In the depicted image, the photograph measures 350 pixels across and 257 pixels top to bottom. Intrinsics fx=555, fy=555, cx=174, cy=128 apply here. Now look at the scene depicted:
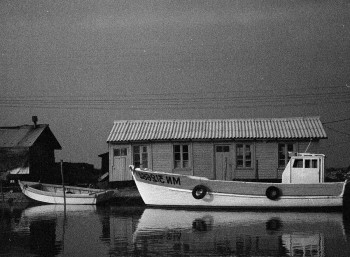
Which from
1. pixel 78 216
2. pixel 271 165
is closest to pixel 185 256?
pixel 78 216

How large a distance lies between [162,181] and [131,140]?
22.0 ft

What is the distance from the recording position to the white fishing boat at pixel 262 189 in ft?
94.4

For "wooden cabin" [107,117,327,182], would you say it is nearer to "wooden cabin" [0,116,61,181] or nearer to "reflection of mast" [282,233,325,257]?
"wooden cabin" [0,116,61,181]

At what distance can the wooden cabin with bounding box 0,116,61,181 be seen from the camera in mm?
37719

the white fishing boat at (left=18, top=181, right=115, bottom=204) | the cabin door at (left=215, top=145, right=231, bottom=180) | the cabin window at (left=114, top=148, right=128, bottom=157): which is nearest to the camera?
the white fishing boat at (left=18, top=181, right=115, bottom=204)

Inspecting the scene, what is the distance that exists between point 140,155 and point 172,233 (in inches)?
625

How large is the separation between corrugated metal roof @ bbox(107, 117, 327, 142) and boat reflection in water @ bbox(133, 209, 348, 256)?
7906mm

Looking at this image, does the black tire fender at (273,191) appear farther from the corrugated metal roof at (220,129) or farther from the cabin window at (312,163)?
the corrugated metal roof at (220,129)

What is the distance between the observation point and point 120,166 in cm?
3603

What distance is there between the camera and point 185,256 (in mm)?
15836

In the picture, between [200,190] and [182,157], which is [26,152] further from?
[200,190]

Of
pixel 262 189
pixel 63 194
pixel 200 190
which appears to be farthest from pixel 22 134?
pixel 262 189

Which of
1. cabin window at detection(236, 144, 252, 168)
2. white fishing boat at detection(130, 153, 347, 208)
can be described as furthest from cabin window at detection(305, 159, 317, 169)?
cabin window at detection(236, 144, 252, 168)

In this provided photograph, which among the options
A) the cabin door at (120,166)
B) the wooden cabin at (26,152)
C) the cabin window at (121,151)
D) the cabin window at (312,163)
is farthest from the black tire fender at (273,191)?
the wooden cabin at (26,152)
